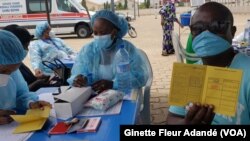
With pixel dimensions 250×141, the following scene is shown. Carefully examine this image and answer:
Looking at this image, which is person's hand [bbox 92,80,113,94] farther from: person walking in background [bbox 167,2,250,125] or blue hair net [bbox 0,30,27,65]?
person walking in background [bbox 167,2,250,125]

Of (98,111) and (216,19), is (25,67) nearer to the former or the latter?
(98,111)

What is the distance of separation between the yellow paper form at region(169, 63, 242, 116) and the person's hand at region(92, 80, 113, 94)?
1.12m

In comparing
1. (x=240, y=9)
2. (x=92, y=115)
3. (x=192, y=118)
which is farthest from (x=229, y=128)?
(x=240, y=9)

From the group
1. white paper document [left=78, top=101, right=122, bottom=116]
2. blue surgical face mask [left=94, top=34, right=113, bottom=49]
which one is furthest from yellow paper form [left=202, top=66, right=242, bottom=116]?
blue surgical face mask [left=94, top=34, right=113, bottom=49]

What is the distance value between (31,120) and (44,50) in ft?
10.2

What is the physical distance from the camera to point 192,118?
3.77ft

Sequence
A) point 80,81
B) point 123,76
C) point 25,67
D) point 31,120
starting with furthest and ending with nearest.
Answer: point 25,67
point 123,76
point 80,81
point 31,120

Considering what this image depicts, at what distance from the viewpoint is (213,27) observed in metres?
1.30

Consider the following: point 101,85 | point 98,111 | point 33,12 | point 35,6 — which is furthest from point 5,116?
point 35,6

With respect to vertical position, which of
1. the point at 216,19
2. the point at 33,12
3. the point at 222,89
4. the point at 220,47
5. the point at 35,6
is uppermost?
the point at 35,6

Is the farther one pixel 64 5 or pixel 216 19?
pixel 64 5

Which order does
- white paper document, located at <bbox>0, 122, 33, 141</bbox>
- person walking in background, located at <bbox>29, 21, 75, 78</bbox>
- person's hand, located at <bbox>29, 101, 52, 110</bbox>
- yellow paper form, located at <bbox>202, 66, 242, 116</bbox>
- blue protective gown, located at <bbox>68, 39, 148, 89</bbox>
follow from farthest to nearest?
person walking in background, located at <bbox>29, 21, 75, 78</bbox>, blue protective gown, located at <bbox>68, 39, 148, 89</bbox>, person's hand, located at <bbox>29, 101, 52, 110</bbox>, white paper document, located at <bbox>0, 122, 33, 141</bbox>, yellow paper form, located at <bbox>202, 66, 242, 116</bbox>

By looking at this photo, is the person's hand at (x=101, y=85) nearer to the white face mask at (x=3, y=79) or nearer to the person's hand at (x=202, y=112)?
Answer: the white face mask at (x=3, y=79)

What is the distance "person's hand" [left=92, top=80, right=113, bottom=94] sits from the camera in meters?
2.25
